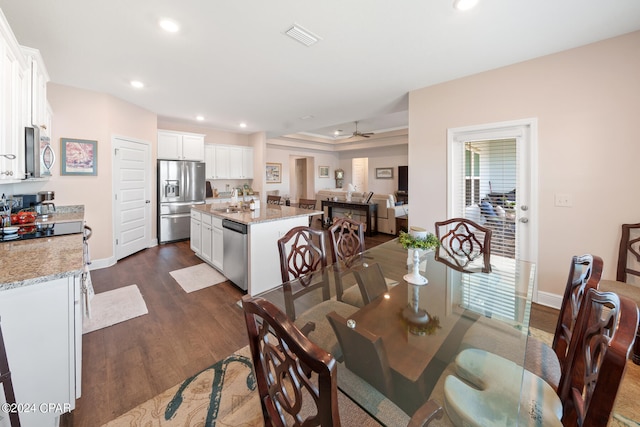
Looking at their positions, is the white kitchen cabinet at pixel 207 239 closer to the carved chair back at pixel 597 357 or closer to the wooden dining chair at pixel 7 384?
the wooden dining chair at pixel 7 384

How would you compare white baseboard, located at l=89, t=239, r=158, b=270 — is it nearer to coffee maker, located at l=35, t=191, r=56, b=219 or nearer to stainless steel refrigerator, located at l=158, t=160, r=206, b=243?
coffee maker, located at l=35, t=191, r=56, b=219

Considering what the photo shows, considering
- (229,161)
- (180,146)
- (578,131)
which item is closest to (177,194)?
(180,146)

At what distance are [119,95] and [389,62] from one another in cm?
401

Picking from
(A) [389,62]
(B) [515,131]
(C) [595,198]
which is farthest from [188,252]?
(C) [595,198]

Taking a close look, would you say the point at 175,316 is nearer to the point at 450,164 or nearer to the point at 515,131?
the point at 450,164

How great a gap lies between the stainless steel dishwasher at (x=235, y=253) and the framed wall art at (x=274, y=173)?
5592 millimetres

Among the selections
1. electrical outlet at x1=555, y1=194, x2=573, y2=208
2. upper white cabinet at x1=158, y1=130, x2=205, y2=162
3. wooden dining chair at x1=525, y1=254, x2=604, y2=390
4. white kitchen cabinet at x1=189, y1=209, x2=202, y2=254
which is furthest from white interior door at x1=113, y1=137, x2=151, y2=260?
electrical outlet at x1=555, y1=194, x2=573, y2=208

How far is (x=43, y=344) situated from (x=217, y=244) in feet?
7.99

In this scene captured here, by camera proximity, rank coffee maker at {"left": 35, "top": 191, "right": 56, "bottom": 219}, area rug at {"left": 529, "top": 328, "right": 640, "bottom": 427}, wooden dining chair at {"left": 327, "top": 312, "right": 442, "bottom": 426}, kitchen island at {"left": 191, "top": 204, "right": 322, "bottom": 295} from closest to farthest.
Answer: wooden dining chair at {"left": 327, "top": 312, "right": 442, "bottom": 426}
area rug at {"left": 529, "top": 328, "right": 640, "bottom": 427}
kitchen island at {"left": 191, "top": 204, "right": 322, "bottom": 295}
coffee maker at {"left": 35, "top": 191, "right": 56, "bottom": 219}

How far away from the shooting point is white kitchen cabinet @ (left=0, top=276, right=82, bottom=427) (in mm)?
1223

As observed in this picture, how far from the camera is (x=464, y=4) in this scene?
1.91 metres

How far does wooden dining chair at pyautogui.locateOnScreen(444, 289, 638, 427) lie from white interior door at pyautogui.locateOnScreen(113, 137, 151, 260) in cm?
505

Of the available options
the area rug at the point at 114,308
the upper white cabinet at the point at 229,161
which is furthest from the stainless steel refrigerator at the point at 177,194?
the area rug at the point at 114,308

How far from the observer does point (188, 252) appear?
482 cm
